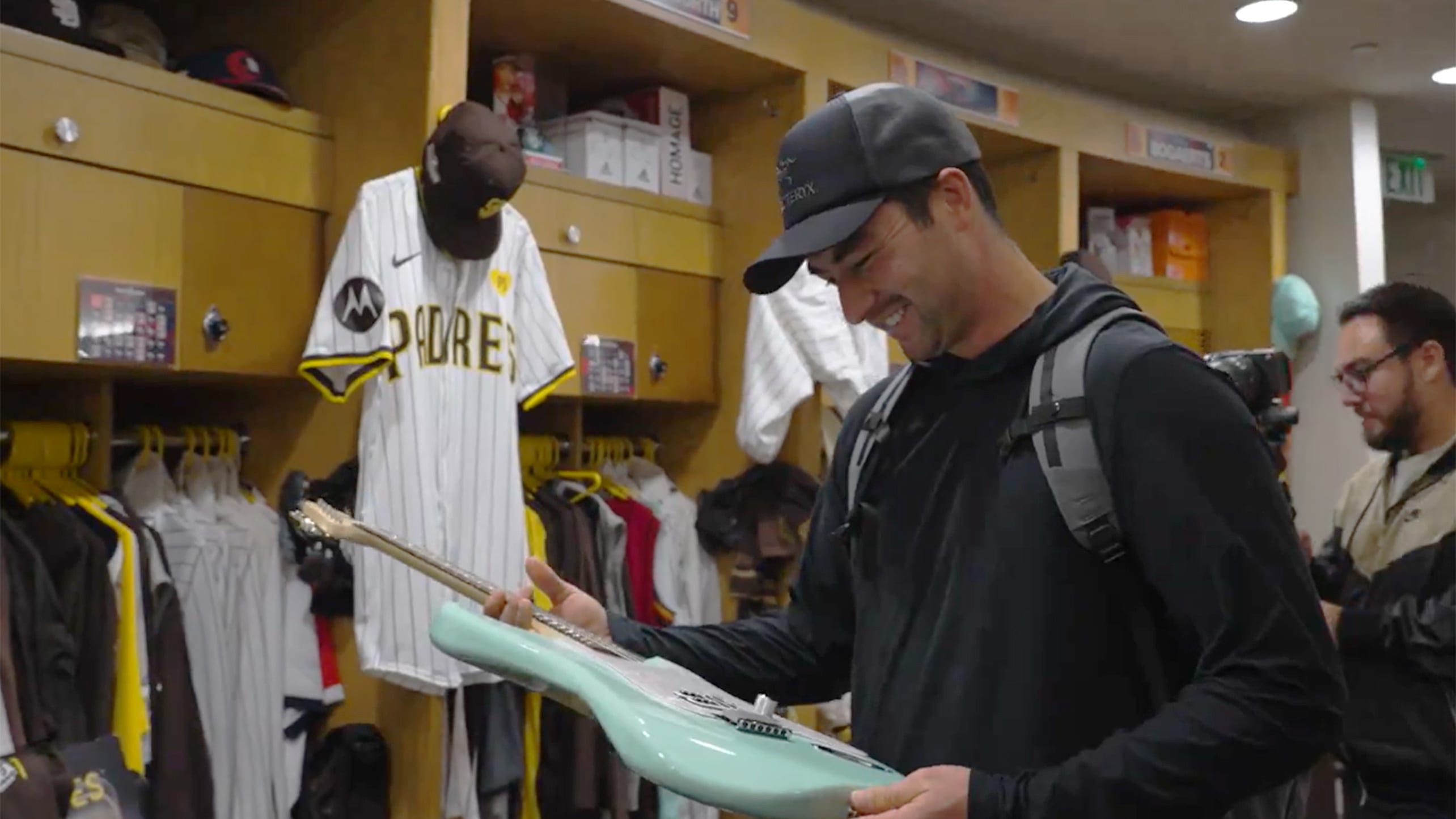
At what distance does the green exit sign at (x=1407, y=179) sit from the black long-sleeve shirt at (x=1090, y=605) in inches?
168

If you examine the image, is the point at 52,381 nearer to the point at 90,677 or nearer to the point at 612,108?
the point at 90,677

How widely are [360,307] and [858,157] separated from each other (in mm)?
1221

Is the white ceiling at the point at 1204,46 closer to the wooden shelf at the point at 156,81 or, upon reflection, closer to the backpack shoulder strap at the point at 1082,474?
the wooden shelf at the point at 156,81

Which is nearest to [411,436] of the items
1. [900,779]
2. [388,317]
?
[388,317]

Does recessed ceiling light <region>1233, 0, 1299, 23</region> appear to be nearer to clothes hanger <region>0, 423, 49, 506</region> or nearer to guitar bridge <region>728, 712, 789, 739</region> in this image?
guitar bridge <region>728, 712, 789, 739</region>

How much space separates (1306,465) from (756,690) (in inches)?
141

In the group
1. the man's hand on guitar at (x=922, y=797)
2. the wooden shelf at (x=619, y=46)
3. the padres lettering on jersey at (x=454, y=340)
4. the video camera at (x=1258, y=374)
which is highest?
the wooden shelf at (x=619, y=46)

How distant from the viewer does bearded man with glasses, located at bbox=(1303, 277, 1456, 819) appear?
1.74 metres

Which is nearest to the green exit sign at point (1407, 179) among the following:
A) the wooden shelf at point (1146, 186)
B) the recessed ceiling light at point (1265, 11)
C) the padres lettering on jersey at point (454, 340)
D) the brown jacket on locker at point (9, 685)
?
the wooden shelf at point (1146, 186)

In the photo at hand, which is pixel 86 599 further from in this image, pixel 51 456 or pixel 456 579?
pixel 456 579

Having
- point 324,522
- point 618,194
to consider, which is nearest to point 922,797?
point 324,522

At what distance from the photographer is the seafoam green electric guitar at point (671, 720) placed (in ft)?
2.77

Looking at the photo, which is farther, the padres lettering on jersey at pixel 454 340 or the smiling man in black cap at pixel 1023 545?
the padres lettering on jersey at pixel 454 340

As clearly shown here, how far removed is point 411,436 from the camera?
200 cm
